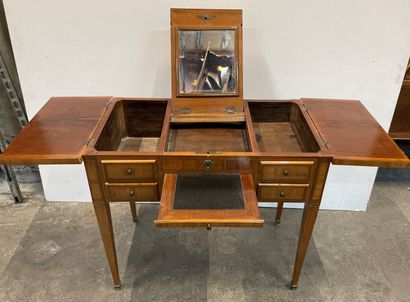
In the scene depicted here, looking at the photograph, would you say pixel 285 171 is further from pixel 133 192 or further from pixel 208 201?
pixel 133 192

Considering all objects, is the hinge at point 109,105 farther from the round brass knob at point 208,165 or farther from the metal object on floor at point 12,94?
the metal object on floor at point 12,94

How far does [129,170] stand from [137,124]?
1.40 ft

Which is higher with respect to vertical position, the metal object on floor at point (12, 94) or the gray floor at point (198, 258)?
the metal object on floor at point (12, 94)

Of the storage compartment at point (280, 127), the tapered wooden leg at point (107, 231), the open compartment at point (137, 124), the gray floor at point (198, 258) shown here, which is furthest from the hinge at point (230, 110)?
the gray floor at point (198, 258)

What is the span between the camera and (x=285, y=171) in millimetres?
1282

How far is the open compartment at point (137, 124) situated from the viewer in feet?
5.19

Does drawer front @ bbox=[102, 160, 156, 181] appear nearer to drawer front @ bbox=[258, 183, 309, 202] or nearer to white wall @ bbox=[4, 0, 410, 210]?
drawer front @ bbox=[258, 183, 309, 202]

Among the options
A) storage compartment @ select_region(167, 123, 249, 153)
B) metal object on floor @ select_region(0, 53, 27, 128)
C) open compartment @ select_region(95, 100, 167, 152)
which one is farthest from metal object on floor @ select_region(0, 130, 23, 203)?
storage compartment @ select_region(167, 123, 249, 153)

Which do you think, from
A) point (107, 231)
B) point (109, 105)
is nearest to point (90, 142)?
point (109, 105)

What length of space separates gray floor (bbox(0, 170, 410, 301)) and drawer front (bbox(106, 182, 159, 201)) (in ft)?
1.82

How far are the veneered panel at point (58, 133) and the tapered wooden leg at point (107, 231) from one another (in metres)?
0.27

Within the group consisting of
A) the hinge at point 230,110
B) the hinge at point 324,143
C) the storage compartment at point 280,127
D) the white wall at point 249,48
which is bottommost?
the storage compartment at point 280,127

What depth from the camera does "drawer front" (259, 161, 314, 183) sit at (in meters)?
1.26

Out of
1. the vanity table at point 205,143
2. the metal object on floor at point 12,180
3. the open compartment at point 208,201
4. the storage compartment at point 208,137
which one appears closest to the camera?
the open compartment at point 208,201
